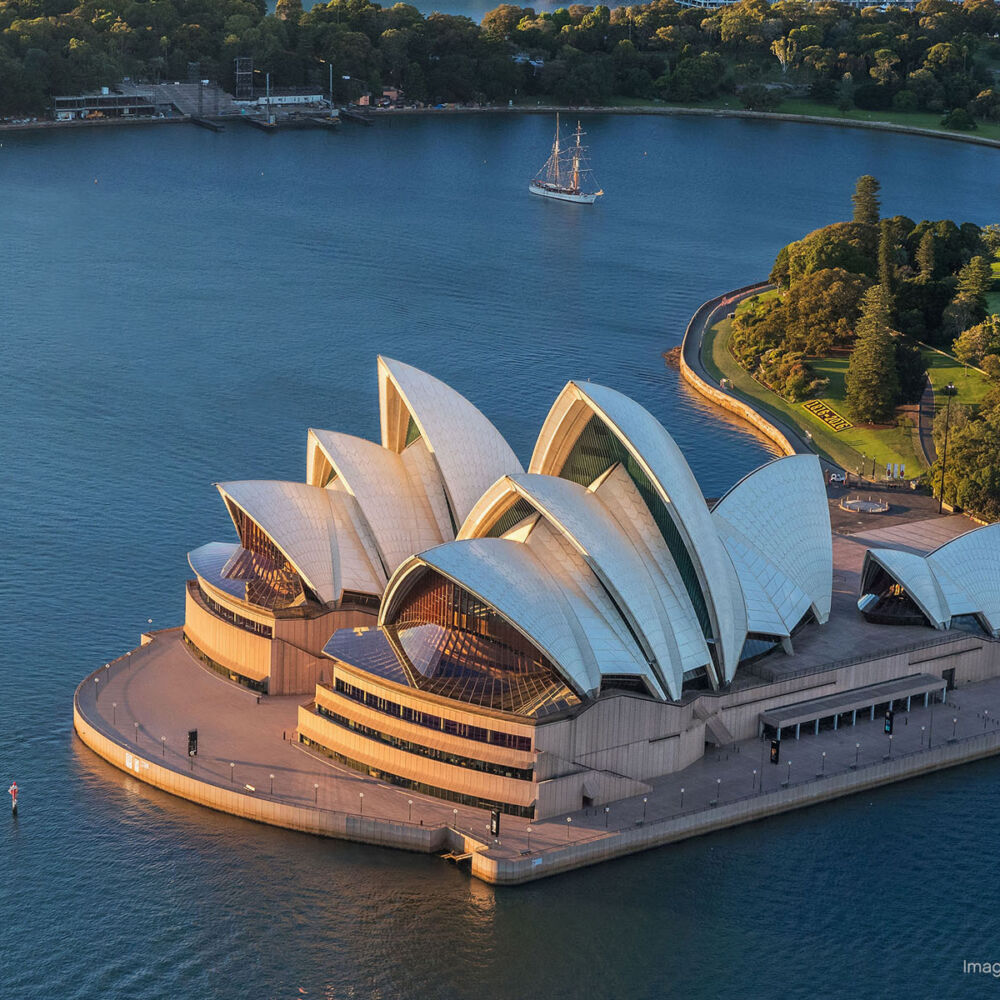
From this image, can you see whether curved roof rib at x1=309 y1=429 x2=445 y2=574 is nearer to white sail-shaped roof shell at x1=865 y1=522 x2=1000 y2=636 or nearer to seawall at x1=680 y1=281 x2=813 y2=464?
white sail-shaped roof shell at x1=865 y1=522 x2=1000 y2=636

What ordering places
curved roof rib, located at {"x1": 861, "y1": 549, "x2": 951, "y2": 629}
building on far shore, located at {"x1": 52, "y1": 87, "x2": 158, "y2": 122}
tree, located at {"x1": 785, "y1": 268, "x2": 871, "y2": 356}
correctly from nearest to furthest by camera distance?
1. curved roof rib, located at {"x1": 861, "y1": 549, "x2": 951, "y2": 629}
2. tree, located at {"x1": 785, "y1": 268, "x2": 871, "y2": 356}
3. building on far shore, located at {"x1": 52, "y1": 87, "x2": 158, "y2": 122}

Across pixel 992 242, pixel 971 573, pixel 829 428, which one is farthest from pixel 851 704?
pixel 992 242

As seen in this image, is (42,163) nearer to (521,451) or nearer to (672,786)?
(521,451)

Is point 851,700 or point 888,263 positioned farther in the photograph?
point 888,263

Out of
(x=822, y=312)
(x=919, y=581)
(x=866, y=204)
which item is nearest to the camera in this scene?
(x=919, y=581)

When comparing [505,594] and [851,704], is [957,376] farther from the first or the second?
[505,594]

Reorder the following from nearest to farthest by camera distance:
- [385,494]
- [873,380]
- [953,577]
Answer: [385,494] < [953,577] < [873,380]

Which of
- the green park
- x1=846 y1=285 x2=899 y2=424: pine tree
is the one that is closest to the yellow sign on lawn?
the green park

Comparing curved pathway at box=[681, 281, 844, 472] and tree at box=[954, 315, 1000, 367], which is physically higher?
tree at box=[954, 315, 1000, 367]
